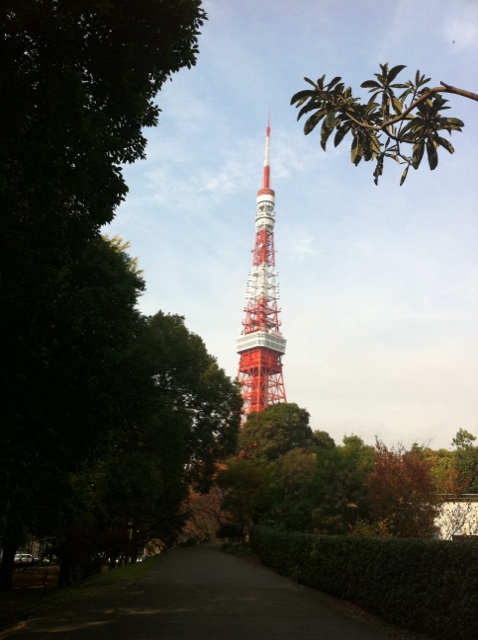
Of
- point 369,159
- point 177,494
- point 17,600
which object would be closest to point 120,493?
point 17,600

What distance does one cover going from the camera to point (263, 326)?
277 ft

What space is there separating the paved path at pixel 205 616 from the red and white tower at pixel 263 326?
6146cm

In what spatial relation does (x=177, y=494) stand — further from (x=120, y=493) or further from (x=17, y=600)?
(x=17, y=600)

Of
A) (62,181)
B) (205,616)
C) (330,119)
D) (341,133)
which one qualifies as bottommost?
(205,616)

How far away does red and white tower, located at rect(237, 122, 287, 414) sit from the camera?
80812 mm

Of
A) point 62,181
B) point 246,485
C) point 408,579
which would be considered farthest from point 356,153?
point 246,485

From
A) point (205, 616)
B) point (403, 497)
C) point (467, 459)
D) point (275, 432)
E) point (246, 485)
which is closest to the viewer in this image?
point (205, 616)

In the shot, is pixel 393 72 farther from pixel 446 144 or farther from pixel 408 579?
pixel 408 579

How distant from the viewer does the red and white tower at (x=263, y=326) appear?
3182 inches

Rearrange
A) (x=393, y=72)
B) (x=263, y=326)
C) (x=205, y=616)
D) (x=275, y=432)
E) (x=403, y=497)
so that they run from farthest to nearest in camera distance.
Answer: (x=263, y=326) → (x=275, y=432) → (x=403, y=497) → (x=205, y=616) → (x=393, y=72)

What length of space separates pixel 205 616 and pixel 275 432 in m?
51.8

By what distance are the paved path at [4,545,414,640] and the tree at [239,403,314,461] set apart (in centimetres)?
4442

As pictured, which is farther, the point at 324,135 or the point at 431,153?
the point at 324,135

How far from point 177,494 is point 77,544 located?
1191cm
